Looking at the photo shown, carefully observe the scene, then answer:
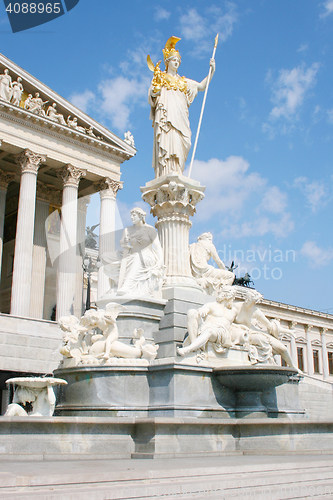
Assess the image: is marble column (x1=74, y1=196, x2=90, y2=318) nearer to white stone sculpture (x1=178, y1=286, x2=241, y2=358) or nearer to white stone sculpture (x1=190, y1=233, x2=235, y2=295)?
white stone sculpture (x1=190, y1=233, x2=235, y2=295)

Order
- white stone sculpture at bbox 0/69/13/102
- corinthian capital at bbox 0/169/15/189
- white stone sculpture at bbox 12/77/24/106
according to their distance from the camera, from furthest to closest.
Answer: corinthian capital at bbox 0/169/15/189, white stone sculpture at bbox 12/77/24/106, white stone sculpture at bbox 0/69/13/102

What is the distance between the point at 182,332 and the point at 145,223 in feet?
9.65

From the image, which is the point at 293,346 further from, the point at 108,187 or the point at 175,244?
the point at 175,244

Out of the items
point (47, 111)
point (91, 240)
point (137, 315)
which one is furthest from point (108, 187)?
point (137, 315)

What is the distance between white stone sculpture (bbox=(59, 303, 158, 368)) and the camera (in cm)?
993

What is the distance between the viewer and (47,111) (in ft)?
115

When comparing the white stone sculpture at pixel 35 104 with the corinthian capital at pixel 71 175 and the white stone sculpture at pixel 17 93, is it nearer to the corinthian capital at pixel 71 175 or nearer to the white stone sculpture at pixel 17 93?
the white stone sculpture at pixel 17 93

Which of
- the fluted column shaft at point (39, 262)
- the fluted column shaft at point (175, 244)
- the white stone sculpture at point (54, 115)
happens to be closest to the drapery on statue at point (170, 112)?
the fluted column shaft at point (175, 244)

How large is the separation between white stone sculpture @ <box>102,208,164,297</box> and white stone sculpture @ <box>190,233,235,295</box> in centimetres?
151

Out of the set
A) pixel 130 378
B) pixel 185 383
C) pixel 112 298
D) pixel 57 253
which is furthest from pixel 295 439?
pixel 57 253

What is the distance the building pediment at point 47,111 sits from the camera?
32.7 meters

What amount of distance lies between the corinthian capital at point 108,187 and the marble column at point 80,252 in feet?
13.6

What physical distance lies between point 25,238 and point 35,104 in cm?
941

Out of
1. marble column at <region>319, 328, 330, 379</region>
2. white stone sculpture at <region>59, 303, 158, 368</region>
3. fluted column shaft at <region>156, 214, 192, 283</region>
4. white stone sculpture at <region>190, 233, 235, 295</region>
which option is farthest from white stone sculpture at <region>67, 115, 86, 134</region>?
marble column at <region>319, 328, 330, 379</region>
